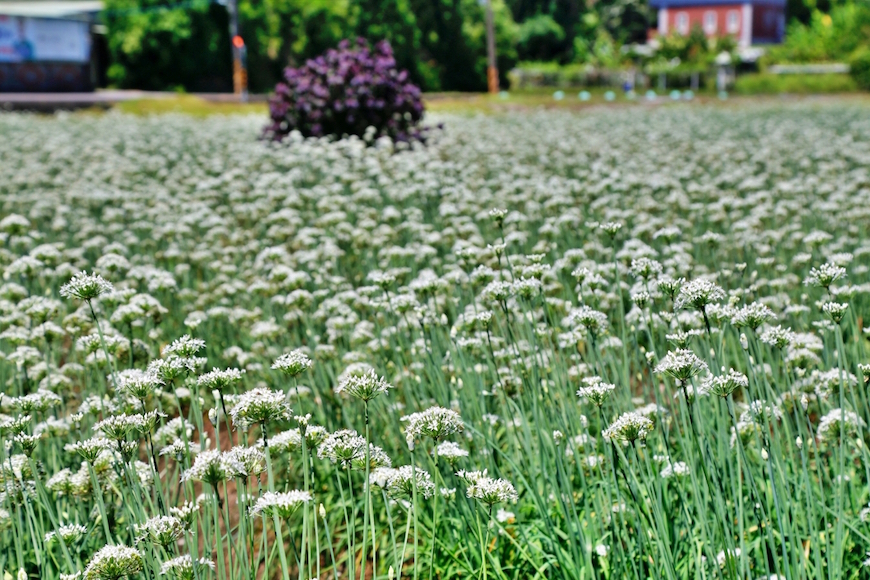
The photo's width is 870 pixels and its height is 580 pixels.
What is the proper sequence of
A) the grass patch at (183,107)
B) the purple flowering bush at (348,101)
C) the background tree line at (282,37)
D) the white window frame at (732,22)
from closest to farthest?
the purple flowering bush at (348,101), the grass patch at (183,107), the background tree line at (282,37), the white window frame at (732,22)

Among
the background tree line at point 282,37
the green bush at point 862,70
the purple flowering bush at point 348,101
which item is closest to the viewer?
the purple flowering bush at point 348,101

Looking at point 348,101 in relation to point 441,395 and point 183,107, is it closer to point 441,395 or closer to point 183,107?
point 441,395

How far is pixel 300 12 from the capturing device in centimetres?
4975

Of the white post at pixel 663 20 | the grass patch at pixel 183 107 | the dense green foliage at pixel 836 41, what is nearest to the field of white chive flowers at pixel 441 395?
the grass patch at pixel 183 107

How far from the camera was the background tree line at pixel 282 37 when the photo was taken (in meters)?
49.2

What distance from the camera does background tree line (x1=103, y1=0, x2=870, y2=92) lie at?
1935 inches

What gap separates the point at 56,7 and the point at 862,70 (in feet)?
144

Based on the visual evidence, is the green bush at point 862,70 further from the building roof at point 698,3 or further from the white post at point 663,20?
the white post at point 663,20

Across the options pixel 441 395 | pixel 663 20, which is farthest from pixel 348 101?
pixel 663 20

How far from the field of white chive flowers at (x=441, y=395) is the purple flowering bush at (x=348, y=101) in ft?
15.0

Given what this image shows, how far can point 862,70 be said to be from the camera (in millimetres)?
39750

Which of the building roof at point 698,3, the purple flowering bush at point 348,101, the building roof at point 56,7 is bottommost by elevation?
the purple flowering bush at point 348,101

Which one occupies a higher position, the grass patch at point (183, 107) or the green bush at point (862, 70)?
the green bush at point (862, 70)

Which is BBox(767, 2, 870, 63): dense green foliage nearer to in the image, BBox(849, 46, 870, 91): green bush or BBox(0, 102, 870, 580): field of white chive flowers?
BBox(849, 46, 870, 91): green bush
